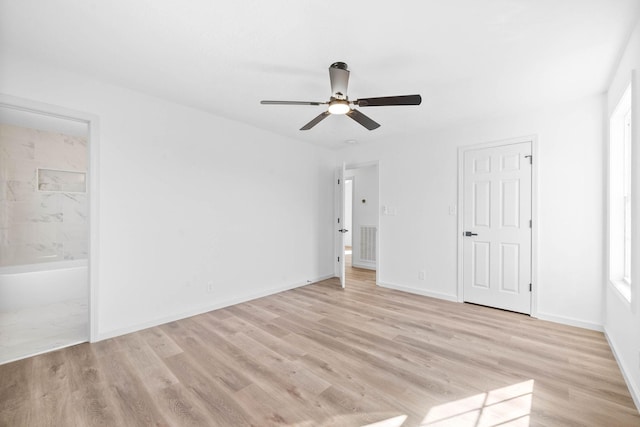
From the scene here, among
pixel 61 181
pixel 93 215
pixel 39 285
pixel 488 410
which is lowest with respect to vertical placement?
pixel 488 410

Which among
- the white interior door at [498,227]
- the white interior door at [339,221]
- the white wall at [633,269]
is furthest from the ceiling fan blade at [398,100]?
the white interior door at [339,221]

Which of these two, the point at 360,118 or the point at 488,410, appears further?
the point at 360,118

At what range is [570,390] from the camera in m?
2.01

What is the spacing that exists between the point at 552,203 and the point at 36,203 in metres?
7.14

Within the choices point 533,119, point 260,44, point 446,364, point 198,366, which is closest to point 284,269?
point 198,366

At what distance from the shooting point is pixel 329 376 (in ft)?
7.16

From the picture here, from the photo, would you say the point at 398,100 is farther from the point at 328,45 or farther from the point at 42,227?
the point at 42,227

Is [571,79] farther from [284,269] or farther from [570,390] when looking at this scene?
[284,269]

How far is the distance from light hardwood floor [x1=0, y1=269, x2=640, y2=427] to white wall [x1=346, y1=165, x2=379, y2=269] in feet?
10.9

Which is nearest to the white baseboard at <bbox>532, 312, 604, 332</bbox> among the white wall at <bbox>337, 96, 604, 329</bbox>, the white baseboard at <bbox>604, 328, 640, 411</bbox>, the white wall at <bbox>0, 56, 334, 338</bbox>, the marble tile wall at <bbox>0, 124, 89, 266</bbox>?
the white wall at <bbox>337, 96, 604, 329</bbox>

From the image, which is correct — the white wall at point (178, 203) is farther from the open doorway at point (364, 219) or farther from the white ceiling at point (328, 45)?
the open doorway at point (364, 219)

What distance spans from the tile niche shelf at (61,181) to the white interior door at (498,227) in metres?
6.13

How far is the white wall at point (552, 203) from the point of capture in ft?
10.1

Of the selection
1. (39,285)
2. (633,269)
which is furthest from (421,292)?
(39,285)
